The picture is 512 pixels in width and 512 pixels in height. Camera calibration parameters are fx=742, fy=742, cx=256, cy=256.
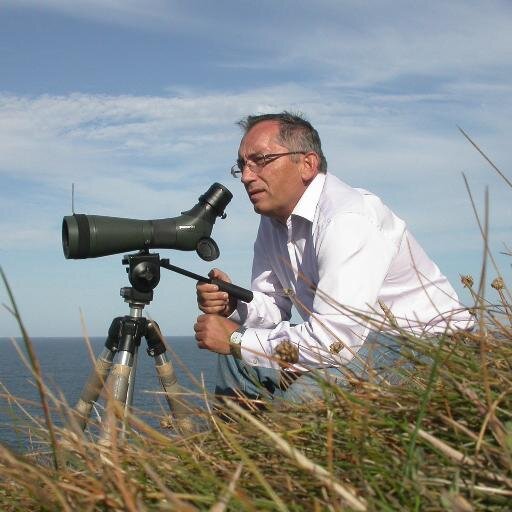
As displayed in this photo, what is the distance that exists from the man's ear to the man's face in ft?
0.08

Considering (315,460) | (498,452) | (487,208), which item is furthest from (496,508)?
(487,208)

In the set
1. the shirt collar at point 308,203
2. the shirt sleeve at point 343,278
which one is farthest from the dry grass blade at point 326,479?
the shirt collar at point 308,203

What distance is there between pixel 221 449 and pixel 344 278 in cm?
177

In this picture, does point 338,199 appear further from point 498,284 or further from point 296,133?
point 498,284

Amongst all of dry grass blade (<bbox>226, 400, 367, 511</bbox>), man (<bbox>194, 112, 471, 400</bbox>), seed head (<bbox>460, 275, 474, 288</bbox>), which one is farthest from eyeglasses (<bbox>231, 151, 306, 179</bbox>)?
dry grass blade (<bbox>226, 400, 367, 511</bbox>)

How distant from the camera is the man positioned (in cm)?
322

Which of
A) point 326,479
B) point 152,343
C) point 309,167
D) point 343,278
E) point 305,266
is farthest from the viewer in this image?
point 309,167

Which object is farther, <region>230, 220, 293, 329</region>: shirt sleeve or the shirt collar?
<region>230, 220, 293, 329</region>: shirt sleeve

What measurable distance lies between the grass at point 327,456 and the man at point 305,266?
1.31 metres

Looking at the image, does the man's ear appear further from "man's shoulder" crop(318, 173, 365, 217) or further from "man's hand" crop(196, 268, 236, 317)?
"man's hand" crop(196, 268, 236, 317)

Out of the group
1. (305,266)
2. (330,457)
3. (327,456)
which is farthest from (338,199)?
(330,457)

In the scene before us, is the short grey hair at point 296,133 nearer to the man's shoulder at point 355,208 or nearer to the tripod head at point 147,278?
the man's shoulder at point 355,208

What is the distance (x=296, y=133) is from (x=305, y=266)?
0.74 metres

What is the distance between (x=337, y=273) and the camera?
325 cm
